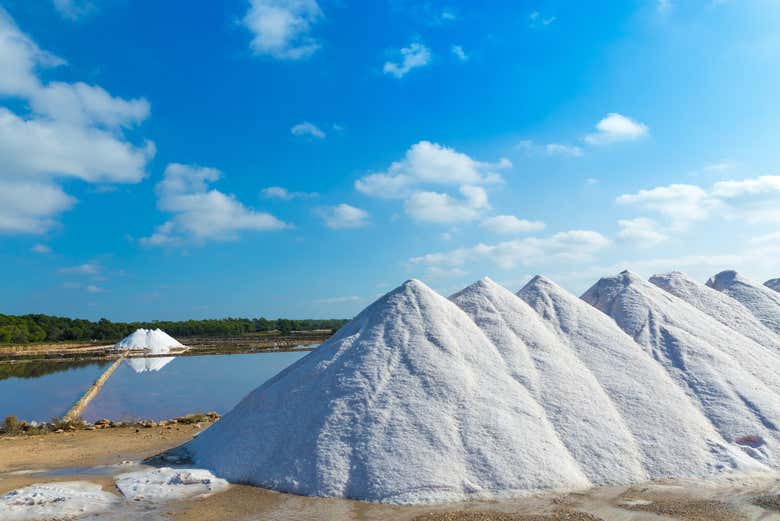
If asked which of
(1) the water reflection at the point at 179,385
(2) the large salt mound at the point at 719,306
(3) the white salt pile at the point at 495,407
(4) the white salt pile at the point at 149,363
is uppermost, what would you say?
(2) the large salt mound at the point at 719,306

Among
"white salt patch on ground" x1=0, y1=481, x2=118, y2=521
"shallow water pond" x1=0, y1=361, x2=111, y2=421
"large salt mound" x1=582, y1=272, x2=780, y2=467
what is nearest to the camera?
"white salt patch on ground" x1=0, y1=481, x2=118, y2=521

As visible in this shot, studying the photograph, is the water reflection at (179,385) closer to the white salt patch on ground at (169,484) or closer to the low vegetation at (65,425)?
the low vegetation at (65,425)

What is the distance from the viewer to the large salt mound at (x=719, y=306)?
15010mm

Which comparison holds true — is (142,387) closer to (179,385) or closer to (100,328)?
(179,385)

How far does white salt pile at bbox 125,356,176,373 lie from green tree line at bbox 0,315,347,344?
107 feet

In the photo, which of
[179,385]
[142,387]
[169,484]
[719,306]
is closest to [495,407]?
[169,484]

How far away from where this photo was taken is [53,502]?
8789 mm

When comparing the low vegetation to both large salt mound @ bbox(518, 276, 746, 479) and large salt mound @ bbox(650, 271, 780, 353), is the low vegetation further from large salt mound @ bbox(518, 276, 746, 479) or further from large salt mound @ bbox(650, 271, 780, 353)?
large salt mound @ bbox(650, 271, 780, 353)

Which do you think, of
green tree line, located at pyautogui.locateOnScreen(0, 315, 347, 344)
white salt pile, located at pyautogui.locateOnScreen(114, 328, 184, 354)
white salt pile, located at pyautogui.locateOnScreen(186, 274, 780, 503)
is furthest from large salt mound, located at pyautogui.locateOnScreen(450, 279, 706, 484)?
green tree line, located at pyautogui.locateOnScreen(0, 315, 347, 344)

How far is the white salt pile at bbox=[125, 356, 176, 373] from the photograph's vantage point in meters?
36.7

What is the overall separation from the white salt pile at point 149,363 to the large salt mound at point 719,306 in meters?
32.8

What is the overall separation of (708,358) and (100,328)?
83590 mm

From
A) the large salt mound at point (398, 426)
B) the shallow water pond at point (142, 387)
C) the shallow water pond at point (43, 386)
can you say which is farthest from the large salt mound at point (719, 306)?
the shallow water pond at point (43, 386)

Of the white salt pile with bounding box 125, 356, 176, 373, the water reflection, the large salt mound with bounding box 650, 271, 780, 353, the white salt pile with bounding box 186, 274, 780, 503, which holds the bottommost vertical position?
the water reflection
